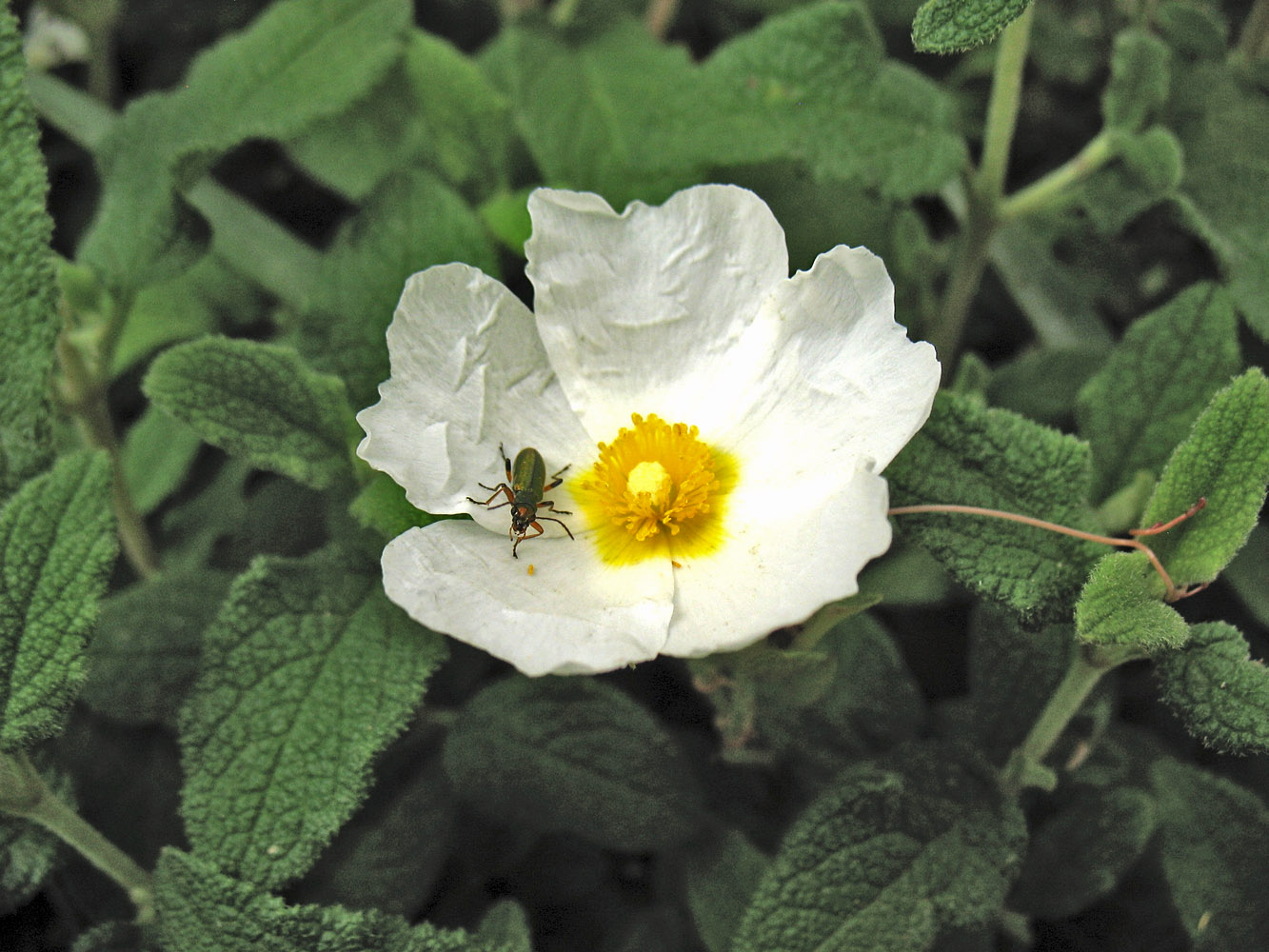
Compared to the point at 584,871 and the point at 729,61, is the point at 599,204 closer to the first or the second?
the point at 729,61

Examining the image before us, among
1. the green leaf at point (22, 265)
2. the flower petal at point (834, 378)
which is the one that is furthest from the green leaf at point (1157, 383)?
the green leaf at point (22, 265)

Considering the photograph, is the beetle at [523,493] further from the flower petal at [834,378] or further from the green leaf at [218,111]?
the green leaf at [218,111]

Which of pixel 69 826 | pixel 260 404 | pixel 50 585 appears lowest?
pixel 69 826

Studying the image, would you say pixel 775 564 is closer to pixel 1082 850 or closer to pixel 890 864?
pixel 890 864

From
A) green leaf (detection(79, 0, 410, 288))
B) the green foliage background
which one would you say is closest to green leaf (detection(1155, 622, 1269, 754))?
the green foliage background

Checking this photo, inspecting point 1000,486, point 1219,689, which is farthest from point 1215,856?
point 1000,486

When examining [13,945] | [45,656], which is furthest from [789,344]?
[13,945]

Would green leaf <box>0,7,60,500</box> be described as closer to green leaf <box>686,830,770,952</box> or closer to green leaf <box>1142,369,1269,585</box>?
green leaf <box>686,830,770,952</box>
